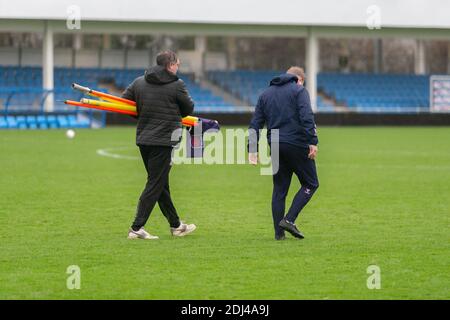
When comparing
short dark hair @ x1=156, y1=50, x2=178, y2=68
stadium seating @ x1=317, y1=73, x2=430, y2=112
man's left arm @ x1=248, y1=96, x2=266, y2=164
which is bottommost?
man's left arm @ x1=248, y1=96, x2=266, y2=164

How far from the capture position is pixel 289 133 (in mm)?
11695

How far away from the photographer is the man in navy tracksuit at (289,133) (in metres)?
11.6

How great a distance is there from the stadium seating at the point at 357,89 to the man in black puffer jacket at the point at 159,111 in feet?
135

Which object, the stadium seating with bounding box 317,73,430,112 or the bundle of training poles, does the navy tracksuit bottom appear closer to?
the bundle of training poles

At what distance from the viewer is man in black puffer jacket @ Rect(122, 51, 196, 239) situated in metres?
11.7

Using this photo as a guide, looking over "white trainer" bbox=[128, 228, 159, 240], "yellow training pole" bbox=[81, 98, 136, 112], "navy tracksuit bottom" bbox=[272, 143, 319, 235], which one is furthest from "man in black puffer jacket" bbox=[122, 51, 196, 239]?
"navy tracksuit bottom" bbox=[272, 143, 319, 235]

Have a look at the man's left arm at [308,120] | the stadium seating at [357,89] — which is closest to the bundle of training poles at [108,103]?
the man's left arm at [308,120]

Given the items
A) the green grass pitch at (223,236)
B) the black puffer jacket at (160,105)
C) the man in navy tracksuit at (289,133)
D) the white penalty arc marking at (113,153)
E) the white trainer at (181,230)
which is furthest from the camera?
the white penalty arc marking at (113,153)

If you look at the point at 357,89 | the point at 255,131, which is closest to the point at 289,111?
the point at 255,131

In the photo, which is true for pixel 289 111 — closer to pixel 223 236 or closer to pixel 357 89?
pixel 223 236

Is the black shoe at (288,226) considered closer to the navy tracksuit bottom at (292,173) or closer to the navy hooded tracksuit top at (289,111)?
the navy tracksuit bottom at (292,173)

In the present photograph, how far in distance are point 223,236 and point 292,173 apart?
125cm

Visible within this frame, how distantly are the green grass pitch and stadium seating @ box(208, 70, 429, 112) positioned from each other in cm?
3019
